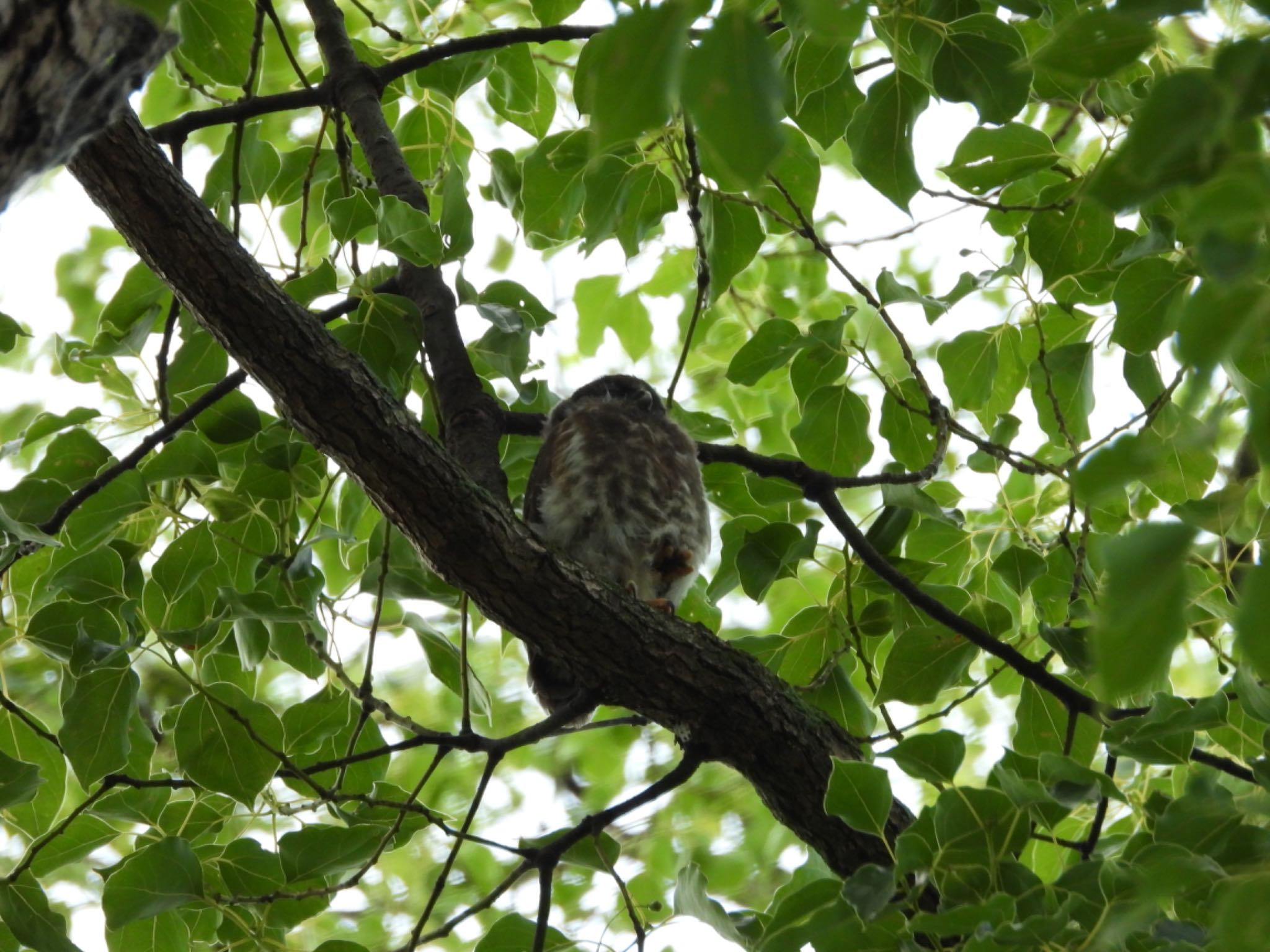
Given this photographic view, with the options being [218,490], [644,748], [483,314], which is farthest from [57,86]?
[644,748]

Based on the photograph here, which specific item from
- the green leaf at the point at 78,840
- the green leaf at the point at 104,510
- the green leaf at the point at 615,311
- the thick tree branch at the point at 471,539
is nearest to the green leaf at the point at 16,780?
the green leaf at the point at 78,840

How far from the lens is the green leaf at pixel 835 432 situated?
2.24m

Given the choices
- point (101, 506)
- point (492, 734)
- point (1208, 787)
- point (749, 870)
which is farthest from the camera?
point (492, 734)

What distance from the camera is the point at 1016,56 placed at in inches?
64.1

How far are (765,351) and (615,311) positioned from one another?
1145 mm

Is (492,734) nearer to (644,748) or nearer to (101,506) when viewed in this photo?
(644,748)

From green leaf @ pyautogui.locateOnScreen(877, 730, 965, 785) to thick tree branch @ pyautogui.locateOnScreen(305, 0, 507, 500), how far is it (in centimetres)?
99

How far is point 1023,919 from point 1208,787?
Result: 305 mm

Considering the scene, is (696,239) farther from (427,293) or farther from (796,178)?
(427,293)

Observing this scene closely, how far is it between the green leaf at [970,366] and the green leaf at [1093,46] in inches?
52.7

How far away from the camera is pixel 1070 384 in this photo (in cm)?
214

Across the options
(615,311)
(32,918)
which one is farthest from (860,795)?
(615,311)

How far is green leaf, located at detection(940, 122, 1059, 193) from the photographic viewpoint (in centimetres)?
187

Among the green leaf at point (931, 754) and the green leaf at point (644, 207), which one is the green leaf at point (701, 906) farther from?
the green leaf at point (644, 207)
